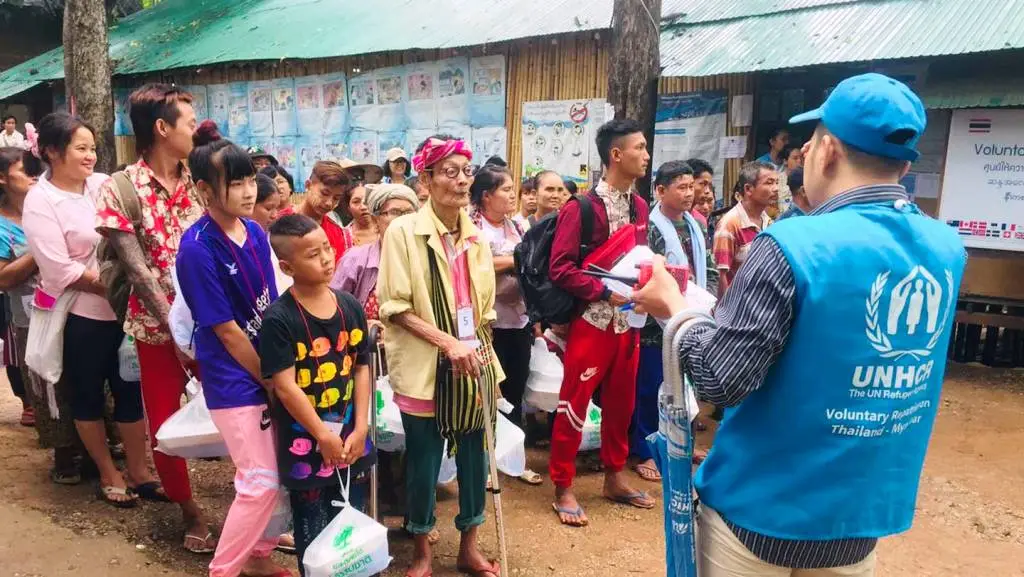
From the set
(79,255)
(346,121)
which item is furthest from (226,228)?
(346,121)

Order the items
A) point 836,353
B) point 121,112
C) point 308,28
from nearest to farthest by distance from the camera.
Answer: point 836,353 → point 308,28 → point 121,112

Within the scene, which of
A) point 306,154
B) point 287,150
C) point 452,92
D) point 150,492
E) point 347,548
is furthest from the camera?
point 287,150

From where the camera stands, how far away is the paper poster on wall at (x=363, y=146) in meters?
11.1

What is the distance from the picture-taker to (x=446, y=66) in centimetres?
995

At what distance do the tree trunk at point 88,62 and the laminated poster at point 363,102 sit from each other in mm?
3676

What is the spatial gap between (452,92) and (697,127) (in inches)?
128

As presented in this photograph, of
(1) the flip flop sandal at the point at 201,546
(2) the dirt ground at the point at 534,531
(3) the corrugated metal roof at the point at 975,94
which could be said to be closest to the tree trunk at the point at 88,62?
(2) the dirt ground at the point at 534,531

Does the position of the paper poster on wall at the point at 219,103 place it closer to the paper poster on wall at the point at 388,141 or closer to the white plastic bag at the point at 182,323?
the paper poster on wall at the point at 388,141

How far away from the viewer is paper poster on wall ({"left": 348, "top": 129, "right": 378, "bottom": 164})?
1115 cm

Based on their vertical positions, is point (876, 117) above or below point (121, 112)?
below

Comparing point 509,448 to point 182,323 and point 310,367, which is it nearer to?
point 310,367

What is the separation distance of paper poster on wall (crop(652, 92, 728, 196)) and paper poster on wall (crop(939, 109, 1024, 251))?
2.21 meters

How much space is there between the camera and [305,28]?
39.2ft

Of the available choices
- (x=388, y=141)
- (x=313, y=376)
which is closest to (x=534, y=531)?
(x=313, y=376)
